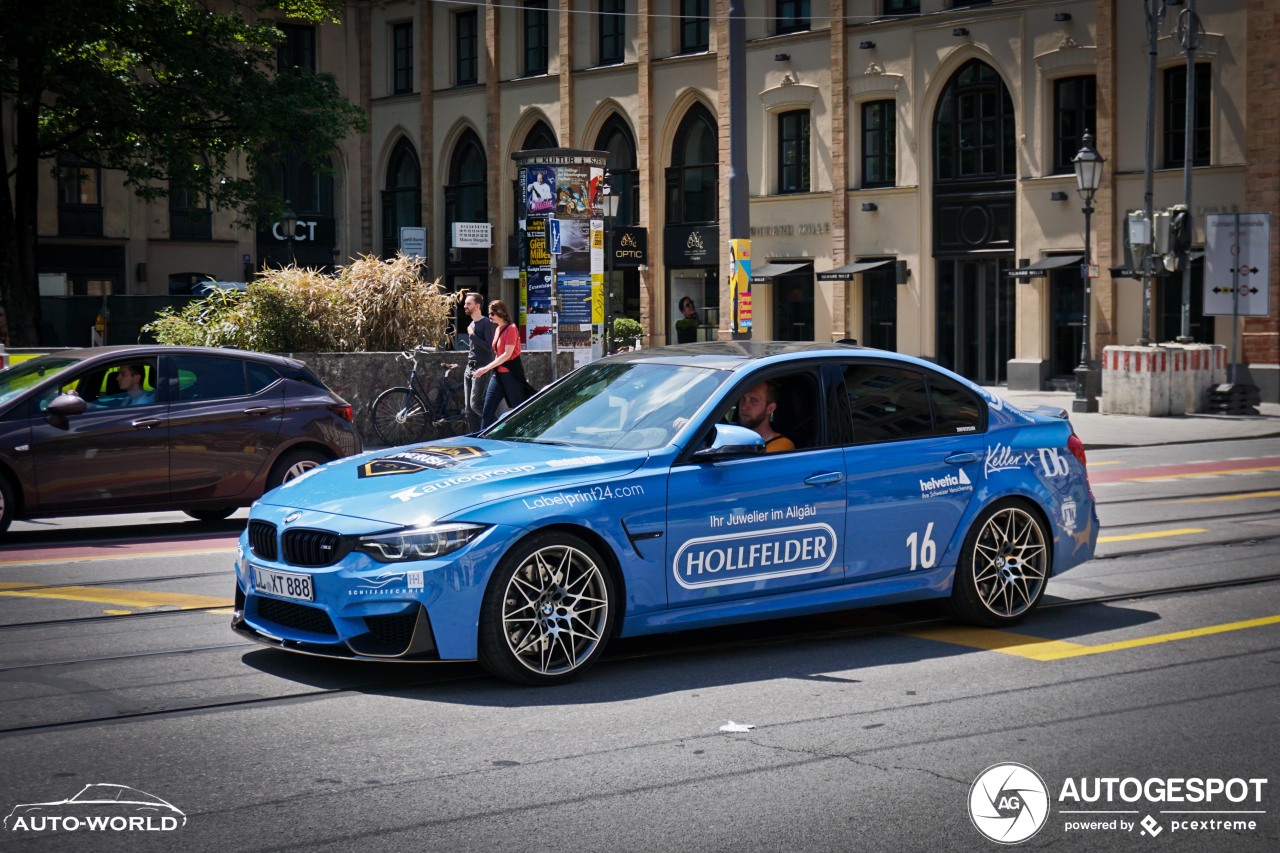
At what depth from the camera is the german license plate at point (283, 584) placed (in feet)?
22.4

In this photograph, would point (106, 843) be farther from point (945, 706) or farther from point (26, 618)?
point (26, 618)

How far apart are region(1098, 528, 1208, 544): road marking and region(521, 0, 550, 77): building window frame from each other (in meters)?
39.1

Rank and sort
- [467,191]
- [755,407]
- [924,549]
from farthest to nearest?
[467,191], [924,549], [755,407]

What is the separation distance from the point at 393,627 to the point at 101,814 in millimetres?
1763

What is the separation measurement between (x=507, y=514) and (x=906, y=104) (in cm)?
3450

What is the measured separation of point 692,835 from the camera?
4945 millimetres

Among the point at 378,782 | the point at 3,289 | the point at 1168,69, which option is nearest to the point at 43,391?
the point at 378,782

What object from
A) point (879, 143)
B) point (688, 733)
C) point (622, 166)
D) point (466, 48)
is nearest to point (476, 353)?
point (688, 733)

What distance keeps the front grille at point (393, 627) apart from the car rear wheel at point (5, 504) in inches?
247

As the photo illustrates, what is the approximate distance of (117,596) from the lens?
9.40 meters

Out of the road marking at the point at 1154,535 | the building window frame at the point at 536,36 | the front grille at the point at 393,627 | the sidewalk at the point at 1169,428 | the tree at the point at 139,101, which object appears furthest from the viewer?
the building window frame at the point at 536,36

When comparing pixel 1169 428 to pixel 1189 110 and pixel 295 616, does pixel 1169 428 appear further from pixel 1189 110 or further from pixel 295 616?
pixel 295 616

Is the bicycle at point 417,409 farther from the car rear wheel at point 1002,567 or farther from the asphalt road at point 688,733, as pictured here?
the car rear wheel at point 1002,567

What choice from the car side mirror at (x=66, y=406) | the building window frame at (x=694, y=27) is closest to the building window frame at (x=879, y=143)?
the building window frame at (x=694, y=27)
